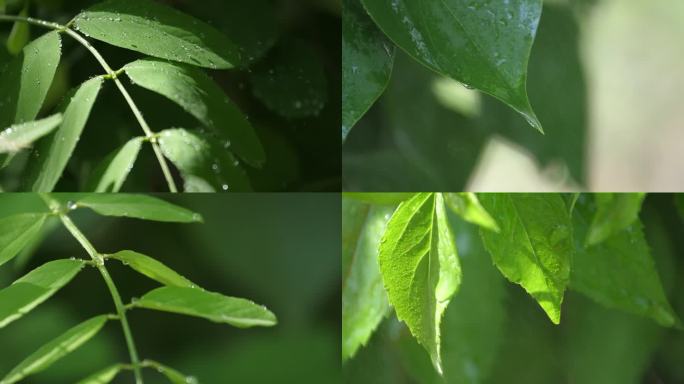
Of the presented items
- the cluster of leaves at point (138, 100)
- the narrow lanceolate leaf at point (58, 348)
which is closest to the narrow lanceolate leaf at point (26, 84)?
the cluster of leaves at point (138, 100)

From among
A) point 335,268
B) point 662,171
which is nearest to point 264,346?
point 335,268

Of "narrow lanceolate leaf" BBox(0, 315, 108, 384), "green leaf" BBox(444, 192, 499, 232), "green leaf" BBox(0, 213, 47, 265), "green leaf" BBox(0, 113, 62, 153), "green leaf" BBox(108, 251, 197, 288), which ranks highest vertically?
"green leaf" BBox(0, 113, 62, 153)

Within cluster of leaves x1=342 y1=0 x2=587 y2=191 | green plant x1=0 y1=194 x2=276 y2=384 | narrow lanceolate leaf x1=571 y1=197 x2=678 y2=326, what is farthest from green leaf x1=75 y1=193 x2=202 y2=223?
narrow lanceolate leaf x1=571 y1=197 x2=678 y2=326

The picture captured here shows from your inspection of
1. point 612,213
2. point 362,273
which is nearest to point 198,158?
point 362,273

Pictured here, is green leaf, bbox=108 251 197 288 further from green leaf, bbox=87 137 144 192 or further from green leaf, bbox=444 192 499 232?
green leaf, bbox=444 192 499 232

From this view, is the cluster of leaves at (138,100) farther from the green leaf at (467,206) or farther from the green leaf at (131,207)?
the green leaf at (467,206)

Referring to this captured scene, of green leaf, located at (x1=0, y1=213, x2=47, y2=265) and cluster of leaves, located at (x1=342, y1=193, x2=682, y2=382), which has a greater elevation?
green leaf, located at (x1=0, y1=213, x2=47, y2=265)

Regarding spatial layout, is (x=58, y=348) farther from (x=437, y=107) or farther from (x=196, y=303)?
(x=437, y=107)
